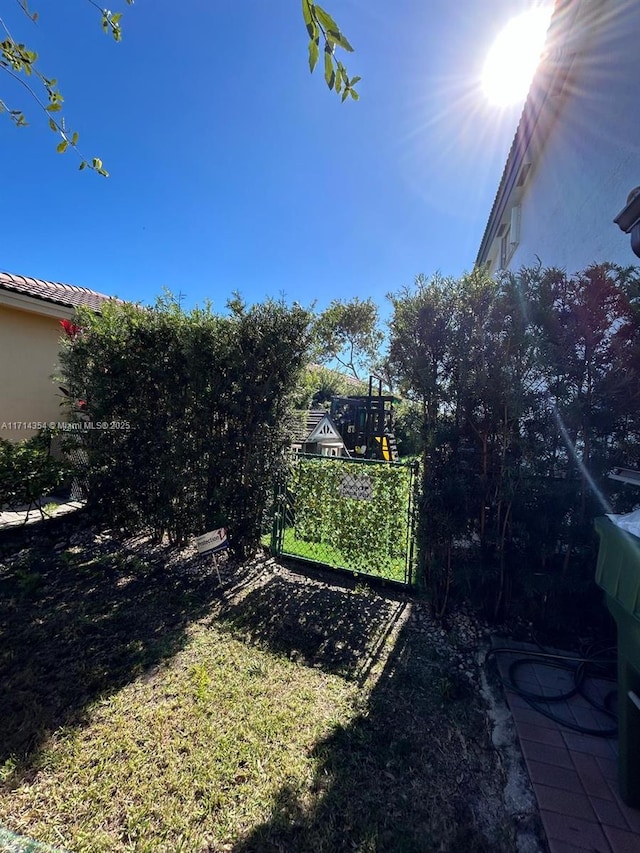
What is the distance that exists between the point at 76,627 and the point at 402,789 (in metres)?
3.07

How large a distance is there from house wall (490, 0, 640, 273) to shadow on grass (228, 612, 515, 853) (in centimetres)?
466

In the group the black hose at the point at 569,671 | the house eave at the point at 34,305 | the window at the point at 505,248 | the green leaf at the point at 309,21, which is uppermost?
the window at the point at 505,248

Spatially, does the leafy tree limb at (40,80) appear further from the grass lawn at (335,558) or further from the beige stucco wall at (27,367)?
the beige stucco wall at (27,367)

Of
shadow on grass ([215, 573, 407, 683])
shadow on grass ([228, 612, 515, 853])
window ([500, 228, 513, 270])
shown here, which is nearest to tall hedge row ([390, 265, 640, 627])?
shadow on grass ([215, 573, 407, 683])

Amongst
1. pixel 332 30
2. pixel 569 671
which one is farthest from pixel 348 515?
pixel 332 30

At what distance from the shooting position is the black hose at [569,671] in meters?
2.38

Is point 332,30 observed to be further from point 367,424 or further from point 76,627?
point 367,424

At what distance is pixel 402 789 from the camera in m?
1.91

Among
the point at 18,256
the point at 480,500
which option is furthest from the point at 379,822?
the point at 18,256

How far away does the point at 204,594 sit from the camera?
13.2 feet

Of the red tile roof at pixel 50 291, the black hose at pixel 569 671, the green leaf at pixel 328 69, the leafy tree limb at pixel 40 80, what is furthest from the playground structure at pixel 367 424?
the green leaf at pixel 328 69

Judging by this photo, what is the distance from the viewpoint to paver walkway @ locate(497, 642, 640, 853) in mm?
1687

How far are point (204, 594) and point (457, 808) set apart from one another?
2991mm

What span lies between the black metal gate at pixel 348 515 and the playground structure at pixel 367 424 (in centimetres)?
893
